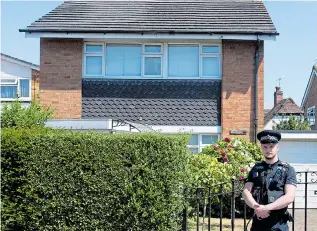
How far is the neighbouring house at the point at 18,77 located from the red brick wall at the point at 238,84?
8030 mm

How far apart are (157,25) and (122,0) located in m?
3.08

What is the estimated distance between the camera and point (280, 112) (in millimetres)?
38281

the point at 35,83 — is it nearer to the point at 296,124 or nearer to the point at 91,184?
the point at 91,184

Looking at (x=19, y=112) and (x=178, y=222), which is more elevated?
(x=19, y=112)

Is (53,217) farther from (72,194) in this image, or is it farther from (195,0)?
(195,0)

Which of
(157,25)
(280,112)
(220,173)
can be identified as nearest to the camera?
(220,173)

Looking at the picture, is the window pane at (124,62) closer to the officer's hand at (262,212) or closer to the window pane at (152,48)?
the window pane at (152,48)

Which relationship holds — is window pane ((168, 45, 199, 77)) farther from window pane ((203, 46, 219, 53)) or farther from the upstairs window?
the upstairs window

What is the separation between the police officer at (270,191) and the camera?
582 cm

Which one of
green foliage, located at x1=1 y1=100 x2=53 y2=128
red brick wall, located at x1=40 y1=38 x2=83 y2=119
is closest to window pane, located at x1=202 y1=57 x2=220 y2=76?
red brick wall, located at x1=40 y1=38 x2=83 y2=119

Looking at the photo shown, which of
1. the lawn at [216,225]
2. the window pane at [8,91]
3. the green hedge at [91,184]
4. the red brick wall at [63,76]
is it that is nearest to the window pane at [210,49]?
the red brick wall at [63,76]

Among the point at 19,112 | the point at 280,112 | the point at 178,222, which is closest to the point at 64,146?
the point at 178,222

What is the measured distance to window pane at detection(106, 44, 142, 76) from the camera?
18750 mm

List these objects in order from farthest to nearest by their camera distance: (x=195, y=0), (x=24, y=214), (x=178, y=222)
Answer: (x=195, y=0), (x=178, y=222), (x=24, y=214)
